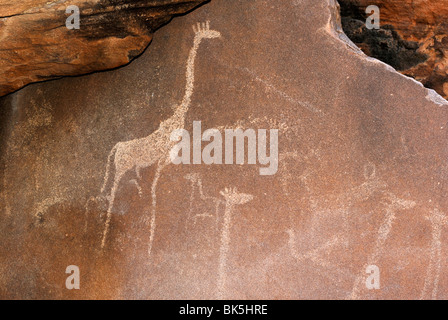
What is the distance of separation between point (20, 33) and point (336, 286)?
2.12 metres

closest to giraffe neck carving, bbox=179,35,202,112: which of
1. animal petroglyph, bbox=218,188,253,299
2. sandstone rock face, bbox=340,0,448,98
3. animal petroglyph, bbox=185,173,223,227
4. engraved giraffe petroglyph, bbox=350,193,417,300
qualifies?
animal petroglyph, bbox=185,173,223,227

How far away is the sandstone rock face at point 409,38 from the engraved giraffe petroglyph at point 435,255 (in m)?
0.98

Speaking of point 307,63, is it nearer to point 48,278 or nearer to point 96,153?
point 96,153

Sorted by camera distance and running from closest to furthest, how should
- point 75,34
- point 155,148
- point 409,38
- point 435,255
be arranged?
point 435,255
point 75,34
point 155,148
point 409,38

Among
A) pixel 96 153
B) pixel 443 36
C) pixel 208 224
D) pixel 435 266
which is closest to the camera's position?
pixel 435 266

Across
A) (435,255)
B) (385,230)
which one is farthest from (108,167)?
(435,255)

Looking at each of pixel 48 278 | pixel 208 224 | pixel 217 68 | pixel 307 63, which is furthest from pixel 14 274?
pixel 307 63

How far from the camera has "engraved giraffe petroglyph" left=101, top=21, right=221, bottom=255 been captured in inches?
107

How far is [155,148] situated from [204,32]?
27.8 inches

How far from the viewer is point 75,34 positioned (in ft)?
8.61

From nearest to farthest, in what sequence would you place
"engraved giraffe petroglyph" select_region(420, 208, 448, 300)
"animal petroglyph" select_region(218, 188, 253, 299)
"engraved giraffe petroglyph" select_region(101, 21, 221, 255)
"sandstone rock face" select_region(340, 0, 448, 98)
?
"engraved giraffe petroglyph" select_region(420, 208, 448, 300)
"animal petroglyph" select_region(218, 188, 253, 299)
"engraved giraffe petroglyph" select_region(101, 21, 221, 255)
"sandstone rock face" select_region(340, 0, 448, 98)

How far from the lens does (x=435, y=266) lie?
2482 mm

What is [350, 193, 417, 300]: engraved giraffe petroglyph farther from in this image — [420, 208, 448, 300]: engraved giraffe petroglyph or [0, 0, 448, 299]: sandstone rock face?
[420, 208, 448, 300]: engraved giraffe petroglyph

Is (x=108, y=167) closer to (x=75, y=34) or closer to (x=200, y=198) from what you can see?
(x=200, y=198)
